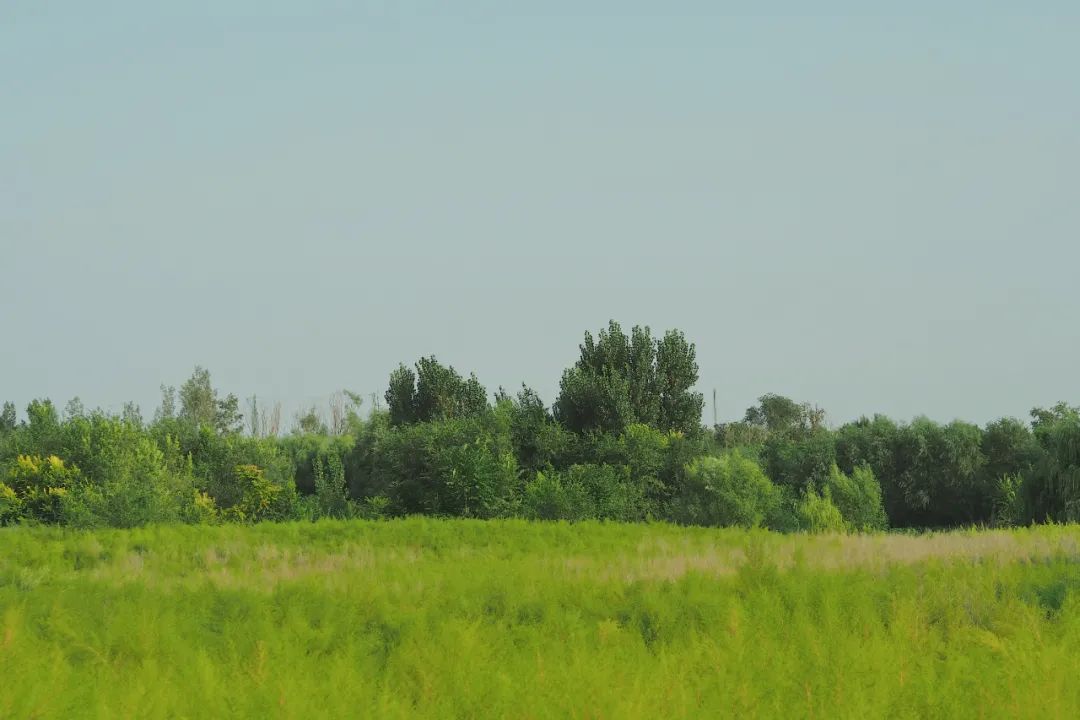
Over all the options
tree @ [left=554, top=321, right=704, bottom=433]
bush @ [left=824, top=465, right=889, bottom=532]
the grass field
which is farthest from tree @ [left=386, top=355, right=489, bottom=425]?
the grass field

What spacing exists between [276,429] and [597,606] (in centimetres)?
9577

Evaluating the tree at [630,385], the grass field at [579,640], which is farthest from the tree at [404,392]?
the grass field at [579,640]

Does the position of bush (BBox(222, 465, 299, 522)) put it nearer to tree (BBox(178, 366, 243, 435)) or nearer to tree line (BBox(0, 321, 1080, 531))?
tree line (BBox(0, 321, 1080, 531))

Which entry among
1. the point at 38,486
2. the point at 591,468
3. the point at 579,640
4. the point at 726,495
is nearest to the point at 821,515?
the point at 726,495

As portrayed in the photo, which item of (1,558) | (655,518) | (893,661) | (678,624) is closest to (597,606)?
(678,624)

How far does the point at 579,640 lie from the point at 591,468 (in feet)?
79.7

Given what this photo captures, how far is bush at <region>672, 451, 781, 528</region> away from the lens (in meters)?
30.9

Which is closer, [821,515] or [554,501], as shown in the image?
[554,501]

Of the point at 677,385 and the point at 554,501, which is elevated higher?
the point at 677,385

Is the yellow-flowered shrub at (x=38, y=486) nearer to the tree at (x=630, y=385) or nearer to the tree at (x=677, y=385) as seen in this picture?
the tree at (x=630, y=385)

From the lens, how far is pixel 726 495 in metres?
30.8

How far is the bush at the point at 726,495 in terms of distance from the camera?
1215 inches

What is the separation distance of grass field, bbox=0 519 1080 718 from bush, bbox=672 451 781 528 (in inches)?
536

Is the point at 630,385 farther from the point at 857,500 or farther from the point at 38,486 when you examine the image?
the point at 38,486
